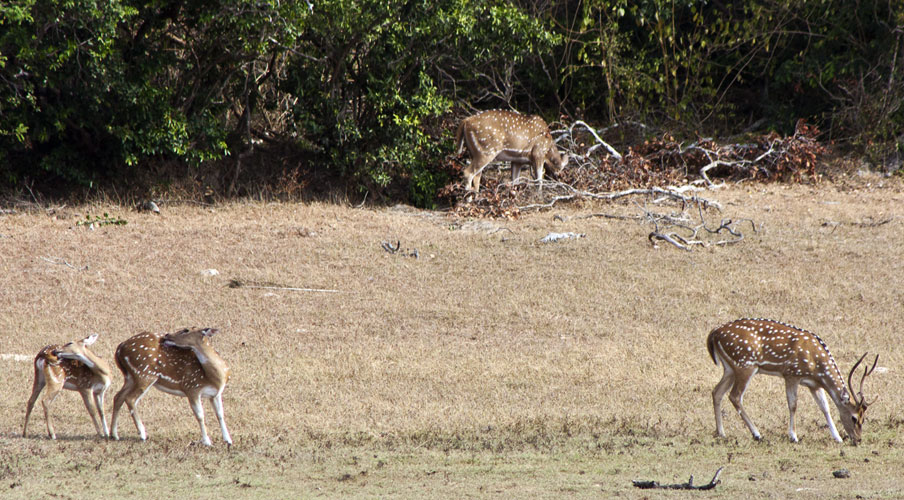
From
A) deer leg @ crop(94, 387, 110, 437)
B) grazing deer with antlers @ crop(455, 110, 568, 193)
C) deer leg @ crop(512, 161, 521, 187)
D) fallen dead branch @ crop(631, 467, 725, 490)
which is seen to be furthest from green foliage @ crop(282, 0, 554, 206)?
fallen dead branch @ crop(631, 467, 725, 490)

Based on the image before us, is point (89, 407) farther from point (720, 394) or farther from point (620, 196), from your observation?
point (620, 196)

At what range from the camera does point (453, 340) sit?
1153 cm

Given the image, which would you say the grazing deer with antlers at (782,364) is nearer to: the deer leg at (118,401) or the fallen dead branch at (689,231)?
the deer leg at (118,401)

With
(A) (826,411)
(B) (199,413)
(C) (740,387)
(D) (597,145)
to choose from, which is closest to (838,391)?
(A) (826,411)

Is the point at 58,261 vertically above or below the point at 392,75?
below

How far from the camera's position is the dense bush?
15875mm

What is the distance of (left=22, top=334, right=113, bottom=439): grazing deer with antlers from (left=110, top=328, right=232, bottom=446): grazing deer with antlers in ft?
0.63

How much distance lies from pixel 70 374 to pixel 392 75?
1054 centimetres

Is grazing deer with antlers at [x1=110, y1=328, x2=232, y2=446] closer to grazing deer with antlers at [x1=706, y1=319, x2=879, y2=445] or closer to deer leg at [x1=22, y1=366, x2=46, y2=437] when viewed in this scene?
deer leg at [x1=22, y1=366, x2=46, y2=437]

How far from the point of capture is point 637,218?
16.3m

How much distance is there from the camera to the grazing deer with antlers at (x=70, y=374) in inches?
308

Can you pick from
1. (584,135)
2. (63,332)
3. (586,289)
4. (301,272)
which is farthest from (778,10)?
(63,332)

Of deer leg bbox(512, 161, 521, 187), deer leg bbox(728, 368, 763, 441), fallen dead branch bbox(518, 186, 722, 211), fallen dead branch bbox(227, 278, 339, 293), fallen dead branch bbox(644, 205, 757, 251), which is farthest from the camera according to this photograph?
deer leg bbox(512, 161, 521, 187)

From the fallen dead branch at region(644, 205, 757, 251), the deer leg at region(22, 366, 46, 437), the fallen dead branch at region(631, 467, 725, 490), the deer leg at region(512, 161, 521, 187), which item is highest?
the fallen dead branch at region(631, 467, 725, 490)
